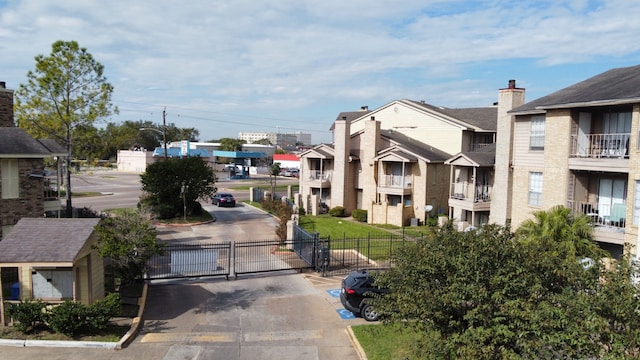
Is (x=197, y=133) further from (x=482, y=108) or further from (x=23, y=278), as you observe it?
(x=23, y=278)

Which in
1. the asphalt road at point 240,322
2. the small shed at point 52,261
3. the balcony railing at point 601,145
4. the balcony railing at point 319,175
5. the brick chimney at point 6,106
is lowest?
the asphalt road at point 240,322

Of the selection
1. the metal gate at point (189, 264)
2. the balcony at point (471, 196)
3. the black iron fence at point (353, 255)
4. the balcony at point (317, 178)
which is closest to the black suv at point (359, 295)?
the black iron fence at point (353, 255)

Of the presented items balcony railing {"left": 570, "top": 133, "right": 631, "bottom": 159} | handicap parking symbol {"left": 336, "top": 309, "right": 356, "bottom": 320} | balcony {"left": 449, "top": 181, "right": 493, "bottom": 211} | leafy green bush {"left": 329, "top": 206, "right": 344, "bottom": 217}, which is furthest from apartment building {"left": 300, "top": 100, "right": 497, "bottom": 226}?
handicap parking symbol {"left": 336, "top": 309, "right": 356, "bottom": 320}

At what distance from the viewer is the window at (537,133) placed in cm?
2212

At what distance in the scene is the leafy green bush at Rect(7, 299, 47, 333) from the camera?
1370cm

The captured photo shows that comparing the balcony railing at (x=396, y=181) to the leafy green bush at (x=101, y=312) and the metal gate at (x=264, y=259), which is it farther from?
the leafy green bush at (x=101, y=312)

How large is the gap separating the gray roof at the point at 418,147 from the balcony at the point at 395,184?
2.17 meters

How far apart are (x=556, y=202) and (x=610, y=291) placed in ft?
45.8

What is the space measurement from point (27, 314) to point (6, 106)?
12436 millimetres

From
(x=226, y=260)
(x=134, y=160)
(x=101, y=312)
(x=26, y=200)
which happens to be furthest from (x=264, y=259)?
(x=134, y=160)

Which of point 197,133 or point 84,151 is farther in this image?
point 197,133

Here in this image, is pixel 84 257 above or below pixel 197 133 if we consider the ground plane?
below

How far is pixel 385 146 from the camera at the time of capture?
1539 inches

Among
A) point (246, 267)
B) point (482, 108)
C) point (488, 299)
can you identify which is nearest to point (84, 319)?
point (246, 267)
